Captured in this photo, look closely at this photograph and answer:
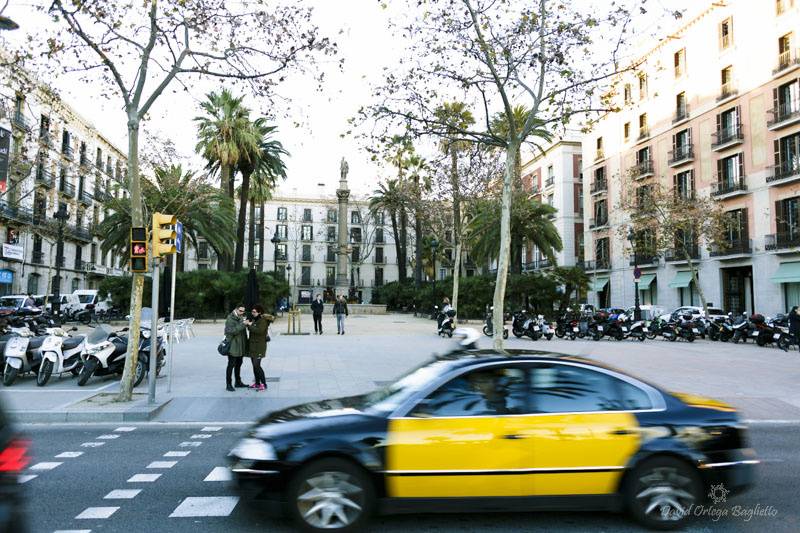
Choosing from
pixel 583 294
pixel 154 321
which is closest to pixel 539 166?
pixel 583 294

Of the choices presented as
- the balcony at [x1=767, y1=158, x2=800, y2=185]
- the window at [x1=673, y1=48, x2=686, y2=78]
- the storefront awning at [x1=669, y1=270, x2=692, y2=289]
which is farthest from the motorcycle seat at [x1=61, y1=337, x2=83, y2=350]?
the window at [x1=673, y1=48, x2=686, y2=78]

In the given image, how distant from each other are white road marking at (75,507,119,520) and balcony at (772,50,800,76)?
3766cm

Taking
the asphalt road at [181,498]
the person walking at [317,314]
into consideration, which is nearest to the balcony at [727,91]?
the person walking at [317,314]

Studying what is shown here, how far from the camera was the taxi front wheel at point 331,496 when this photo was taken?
393cm

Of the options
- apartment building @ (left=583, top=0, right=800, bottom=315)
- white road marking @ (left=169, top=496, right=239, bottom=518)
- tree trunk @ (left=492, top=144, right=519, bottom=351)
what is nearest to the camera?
white road marking @ (left=169, top=496, right=239, bottom=518)

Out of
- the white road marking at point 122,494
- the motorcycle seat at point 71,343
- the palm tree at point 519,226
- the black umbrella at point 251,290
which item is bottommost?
the white road marking at point 122,494

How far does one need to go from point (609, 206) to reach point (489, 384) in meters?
48.4

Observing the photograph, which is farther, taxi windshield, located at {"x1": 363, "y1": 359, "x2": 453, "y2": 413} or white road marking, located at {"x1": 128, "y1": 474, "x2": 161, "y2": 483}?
white road marking, located at {"x1": 128, "y1": 474, "x2": 161, "y2": 483}

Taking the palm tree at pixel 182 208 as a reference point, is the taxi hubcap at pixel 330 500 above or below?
below

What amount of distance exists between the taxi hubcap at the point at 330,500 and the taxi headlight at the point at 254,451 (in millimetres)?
321

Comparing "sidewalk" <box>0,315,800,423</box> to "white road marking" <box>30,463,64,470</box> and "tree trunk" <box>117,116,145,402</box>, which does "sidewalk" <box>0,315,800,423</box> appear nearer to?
"tree trunk" <box>117,116,145,402</box>

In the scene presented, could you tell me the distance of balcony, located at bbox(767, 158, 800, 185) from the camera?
3175 centimetres

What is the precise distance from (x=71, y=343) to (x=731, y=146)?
3777cm

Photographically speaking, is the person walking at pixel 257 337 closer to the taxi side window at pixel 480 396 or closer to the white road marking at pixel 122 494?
the white road marking at pixel 122 494
